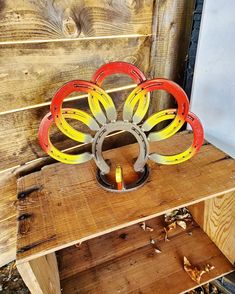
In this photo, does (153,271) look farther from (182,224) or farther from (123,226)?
(123,226)

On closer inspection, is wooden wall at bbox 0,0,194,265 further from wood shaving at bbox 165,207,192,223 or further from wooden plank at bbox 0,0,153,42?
wood shaving at bbox 165,207,192,223

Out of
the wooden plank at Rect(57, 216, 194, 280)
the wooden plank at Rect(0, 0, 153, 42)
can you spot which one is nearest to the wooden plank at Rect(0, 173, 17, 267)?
the wooden plank at Rect(57, 216, 194, 280)

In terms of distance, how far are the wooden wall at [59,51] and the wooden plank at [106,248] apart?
0.91 feet

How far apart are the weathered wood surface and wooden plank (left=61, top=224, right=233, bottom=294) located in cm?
4

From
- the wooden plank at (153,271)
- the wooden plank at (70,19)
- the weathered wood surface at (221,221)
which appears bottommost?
the wooden plank at (153,271)

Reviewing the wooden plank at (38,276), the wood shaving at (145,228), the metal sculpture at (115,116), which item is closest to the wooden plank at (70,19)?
the metal sculpture at (115,116)

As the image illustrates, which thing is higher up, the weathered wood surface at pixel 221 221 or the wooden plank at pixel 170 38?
the wooden plank at pixel 170 38

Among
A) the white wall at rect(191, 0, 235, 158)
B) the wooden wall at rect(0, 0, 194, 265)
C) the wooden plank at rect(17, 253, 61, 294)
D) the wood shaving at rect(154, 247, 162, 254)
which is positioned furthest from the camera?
the wood shaving at rect(154, 247, 162, 254)

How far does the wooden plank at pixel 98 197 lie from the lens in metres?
0.64

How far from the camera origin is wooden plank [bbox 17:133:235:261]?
64 centimetres

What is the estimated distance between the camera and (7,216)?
38.2 inches

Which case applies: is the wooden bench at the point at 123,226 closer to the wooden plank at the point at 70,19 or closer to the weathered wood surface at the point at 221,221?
the weathered wood surface at the point at 221,221

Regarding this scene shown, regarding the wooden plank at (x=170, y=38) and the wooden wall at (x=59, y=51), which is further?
the wooden plank at (x=170, y=38)

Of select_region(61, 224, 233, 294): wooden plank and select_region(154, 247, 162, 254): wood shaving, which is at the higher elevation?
select_region(154, 247, 162, 254): wood shaving
